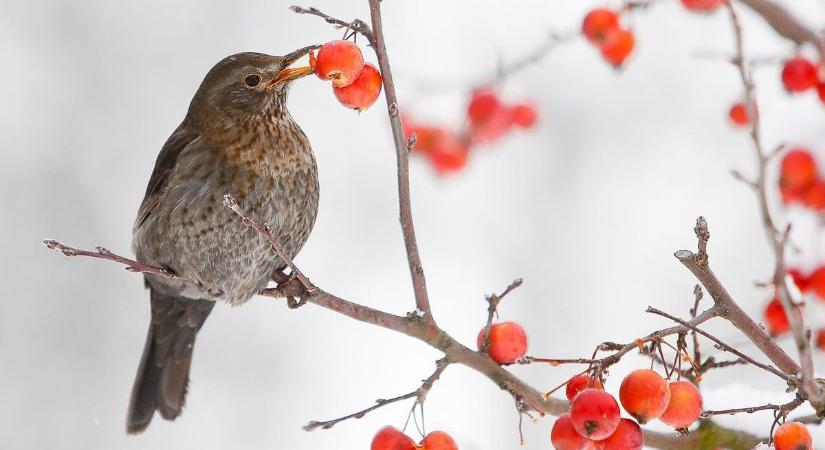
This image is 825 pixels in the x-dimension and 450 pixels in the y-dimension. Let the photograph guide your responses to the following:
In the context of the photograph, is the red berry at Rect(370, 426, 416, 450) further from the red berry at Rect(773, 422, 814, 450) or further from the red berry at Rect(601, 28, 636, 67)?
the red berry at Rect(601, 28, 636, 67)

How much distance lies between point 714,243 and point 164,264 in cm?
447

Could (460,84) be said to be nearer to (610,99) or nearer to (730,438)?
(730,438)

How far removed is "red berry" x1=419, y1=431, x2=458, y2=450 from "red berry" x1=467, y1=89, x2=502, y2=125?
157 centimetres

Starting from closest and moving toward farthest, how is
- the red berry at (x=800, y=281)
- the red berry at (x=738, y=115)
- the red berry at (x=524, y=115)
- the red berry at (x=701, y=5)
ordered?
the red berry at (x=800, y=281) < the red berry at (x=701, y=5) < the red berry at (x=738, y=115) < the red berry at (x=524, y=115)

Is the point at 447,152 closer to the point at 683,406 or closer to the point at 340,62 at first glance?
the point at 340,62

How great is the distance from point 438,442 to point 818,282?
948 millimetres

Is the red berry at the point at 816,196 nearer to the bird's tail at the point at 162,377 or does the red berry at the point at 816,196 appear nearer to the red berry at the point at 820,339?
the red berry at the point at 820,339

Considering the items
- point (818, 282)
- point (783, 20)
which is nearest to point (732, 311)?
point (818, 282)

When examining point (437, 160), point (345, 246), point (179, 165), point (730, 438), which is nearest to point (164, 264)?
point (179, 165)

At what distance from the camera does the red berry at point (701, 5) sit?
88.0 inches

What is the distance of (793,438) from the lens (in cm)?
157

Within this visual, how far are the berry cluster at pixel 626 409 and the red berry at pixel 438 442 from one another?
28 centimetres

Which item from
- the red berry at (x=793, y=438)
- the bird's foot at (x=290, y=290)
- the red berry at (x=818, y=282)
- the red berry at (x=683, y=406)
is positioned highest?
the bird's foot at (x=290, y=290)

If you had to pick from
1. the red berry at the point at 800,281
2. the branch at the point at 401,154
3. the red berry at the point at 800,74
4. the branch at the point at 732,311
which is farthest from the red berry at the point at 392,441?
the red berry at the point at 800,74
